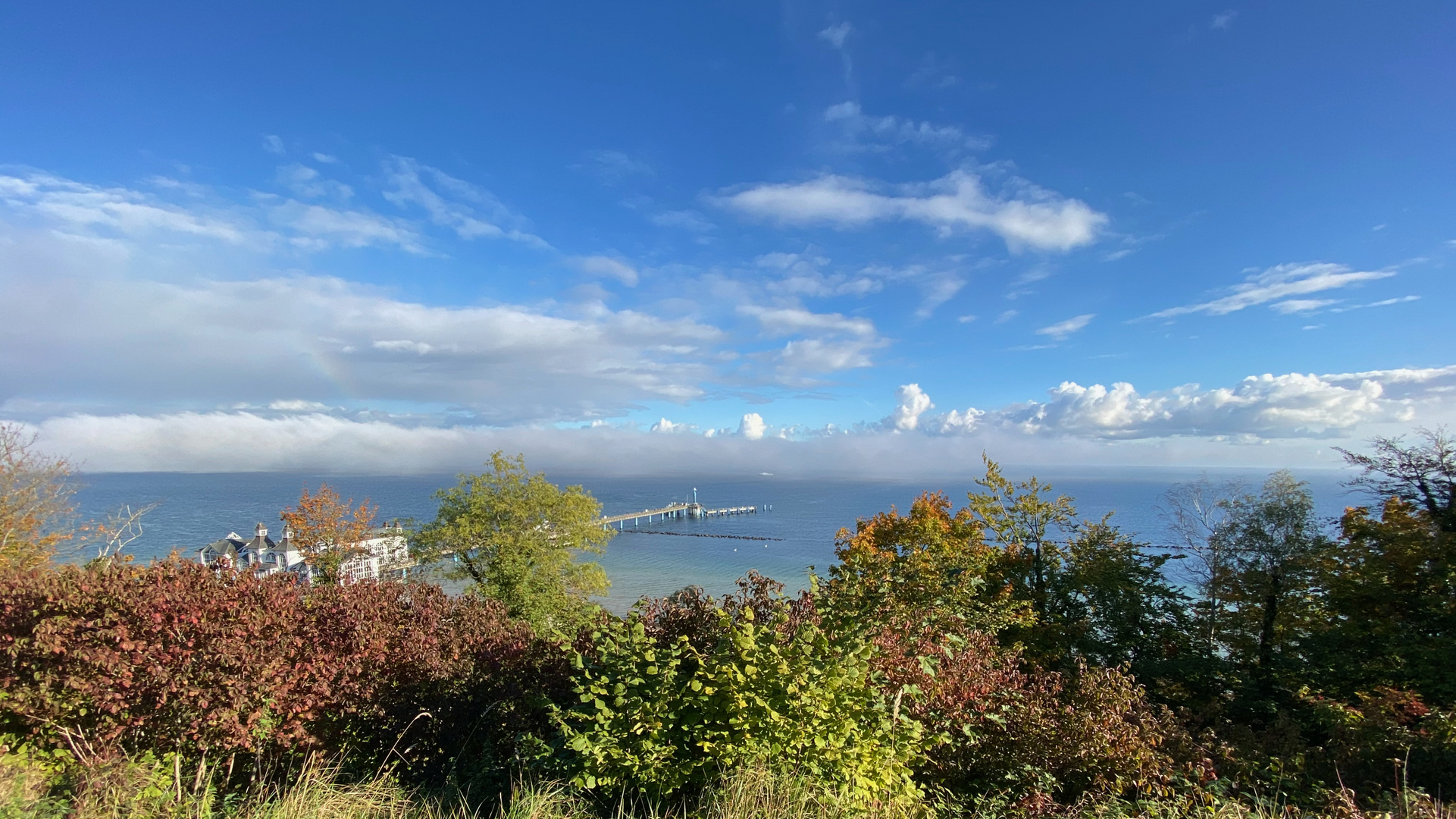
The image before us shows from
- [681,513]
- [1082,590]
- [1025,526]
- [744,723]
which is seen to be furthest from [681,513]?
[744,723]

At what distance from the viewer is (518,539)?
23.8 m

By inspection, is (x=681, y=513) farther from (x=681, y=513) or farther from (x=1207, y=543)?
(x=1207, y=543)

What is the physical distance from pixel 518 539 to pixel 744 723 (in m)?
21.3

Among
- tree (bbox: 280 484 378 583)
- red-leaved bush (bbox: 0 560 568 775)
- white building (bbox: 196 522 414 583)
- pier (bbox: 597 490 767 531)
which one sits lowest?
pier (bbox: 597 490 767 531)

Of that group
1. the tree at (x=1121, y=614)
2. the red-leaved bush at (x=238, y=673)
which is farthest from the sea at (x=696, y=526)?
the red-leaved bush at (x=238, y=673)

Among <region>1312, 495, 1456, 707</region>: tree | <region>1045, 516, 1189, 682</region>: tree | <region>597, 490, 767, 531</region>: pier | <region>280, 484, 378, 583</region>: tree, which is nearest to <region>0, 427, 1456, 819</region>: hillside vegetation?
<region>1312, 495, 1456, 707</region>: tree

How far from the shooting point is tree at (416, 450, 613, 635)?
23.2m

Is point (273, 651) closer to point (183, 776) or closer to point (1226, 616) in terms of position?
point (183, 776)

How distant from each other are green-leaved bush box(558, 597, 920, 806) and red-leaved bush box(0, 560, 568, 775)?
1.01 meters

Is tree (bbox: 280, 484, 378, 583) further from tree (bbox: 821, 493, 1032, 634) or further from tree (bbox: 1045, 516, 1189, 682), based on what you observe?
tree (bbox: 1045, 516, 1189, 682)

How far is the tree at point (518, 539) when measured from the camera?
2322 centimetres

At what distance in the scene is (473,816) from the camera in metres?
4.49

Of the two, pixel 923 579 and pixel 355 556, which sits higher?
pixel 923 579

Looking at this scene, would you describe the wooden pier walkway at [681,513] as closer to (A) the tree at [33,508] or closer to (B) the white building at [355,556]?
(B) the white building at [355,556]
